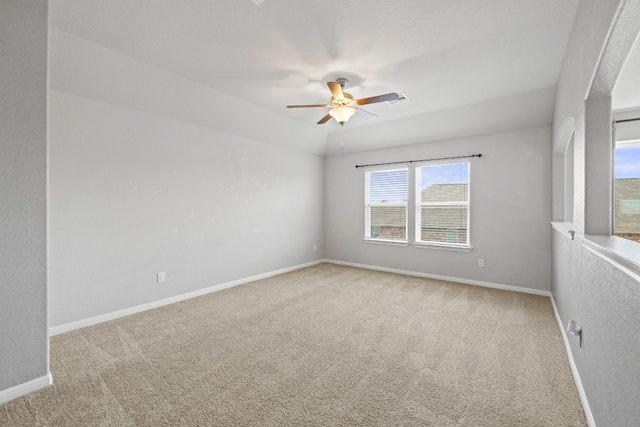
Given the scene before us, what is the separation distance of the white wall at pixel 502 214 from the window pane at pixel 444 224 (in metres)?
0.18

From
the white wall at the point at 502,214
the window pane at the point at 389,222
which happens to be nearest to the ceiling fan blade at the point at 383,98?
the white wall at the point at 502,214

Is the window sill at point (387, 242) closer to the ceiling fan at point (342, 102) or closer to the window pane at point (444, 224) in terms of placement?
the window pane at point (444, 224)

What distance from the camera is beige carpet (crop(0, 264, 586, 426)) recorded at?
1762 mm

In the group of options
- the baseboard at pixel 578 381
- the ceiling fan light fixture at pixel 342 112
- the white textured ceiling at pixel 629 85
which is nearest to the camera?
the baseboard at pixel 578 381

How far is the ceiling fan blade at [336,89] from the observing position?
2959 millimetres

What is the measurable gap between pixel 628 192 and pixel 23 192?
238 inches

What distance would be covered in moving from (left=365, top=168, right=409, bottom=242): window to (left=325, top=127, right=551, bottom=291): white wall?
0.97 ft

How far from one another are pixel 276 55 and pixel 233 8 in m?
0.68

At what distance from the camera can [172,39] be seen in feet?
8.38

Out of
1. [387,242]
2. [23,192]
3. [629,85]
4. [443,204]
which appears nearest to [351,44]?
[23,192]

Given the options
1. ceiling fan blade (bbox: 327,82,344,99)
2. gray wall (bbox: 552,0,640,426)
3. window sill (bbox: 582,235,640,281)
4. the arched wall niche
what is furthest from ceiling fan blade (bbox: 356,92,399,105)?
window sill (bbox: 582,235,640,281)

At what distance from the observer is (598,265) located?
157 centimetres

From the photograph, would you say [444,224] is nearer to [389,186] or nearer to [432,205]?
[432,205]

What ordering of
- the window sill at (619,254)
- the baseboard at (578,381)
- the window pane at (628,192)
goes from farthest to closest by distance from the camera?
the window pane at (628,192) → the baseboard at (578,381) → the window sill at (619,254)
